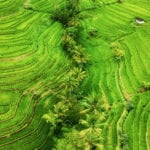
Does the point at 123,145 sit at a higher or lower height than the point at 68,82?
lower

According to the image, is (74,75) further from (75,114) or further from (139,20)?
(139,20)

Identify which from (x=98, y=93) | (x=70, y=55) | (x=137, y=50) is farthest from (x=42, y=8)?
(x=98, y=93)

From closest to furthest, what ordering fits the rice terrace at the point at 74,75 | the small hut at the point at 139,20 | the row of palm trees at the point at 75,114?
the row of palm trees at the point at 75,114 < the rice terrace at the point at 74,75 < the small hut at the point at 139,20

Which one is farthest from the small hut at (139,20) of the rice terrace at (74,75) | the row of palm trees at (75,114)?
the row of palm trees at (75,114)

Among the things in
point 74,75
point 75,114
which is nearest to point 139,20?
point 74,75

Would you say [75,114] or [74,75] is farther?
[74,75]

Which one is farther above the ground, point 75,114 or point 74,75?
point 74,75

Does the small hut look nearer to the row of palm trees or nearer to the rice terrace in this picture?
the rice terrace

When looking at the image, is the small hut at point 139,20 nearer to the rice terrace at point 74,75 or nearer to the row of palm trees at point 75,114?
the rice terrace at point 74,75

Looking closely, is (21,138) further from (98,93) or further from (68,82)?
(98,93)
